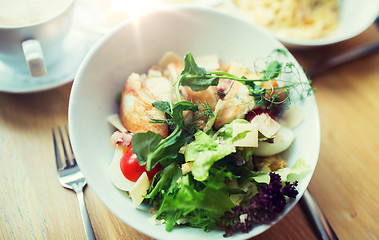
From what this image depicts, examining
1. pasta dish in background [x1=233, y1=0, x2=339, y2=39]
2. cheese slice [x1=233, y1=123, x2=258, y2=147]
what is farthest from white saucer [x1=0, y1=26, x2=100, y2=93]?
pasta dish in background [x1=233, y1=0, x2=339, y2=39]

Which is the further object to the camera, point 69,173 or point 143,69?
point 143,69

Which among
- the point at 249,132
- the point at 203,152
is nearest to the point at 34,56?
the point at 203,152

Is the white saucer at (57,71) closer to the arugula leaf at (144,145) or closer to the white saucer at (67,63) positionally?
the white saucer at (67,63)

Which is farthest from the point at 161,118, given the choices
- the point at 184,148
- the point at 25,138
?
the point at 25,138

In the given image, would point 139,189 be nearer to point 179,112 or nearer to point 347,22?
point 179,112

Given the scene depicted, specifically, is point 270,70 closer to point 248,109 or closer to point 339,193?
point 248,109
